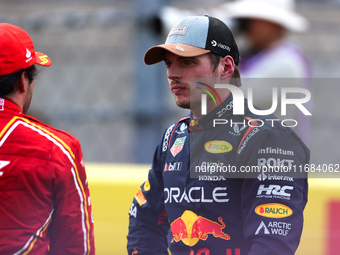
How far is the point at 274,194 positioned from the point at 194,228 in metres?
0.37

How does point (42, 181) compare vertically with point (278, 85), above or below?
below

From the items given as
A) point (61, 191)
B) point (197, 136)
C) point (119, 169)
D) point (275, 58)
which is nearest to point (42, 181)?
point (61, 191)

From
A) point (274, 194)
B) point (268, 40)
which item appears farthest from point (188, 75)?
point (268, 40)

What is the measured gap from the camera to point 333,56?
830cm

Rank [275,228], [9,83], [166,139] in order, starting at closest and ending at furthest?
[275,228], [9,83], [166,139]

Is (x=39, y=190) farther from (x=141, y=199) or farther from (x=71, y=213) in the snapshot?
(x=141, y=199)

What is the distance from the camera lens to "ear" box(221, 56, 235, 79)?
6.79 ft

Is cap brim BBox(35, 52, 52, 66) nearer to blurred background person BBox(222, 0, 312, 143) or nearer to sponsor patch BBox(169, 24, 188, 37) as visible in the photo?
sponsor patch BBox(169, 24, 188, 37)

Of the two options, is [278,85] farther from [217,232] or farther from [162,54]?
[217,232]

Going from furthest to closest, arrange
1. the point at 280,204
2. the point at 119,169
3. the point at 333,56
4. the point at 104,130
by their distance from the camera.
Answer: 1. the point at 104,130
2. the point at 333,56
3. the point at 119,169
4. the point at 280,204

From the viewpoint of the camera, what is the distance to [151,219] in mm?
2301

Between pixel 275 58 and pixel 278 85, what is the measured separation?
0.57 ft

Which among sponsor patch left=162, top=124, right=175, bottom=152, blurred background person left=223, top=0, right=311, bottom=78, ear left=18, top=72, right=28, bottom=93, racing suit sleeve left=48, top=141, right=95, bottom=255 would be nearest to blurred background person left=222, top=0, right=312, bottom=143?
blurred background person left=223, top=0, right=311, bottom=78

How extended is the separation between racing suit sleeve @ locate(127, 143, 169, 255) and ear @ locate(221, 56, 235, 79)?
0.47 metres
